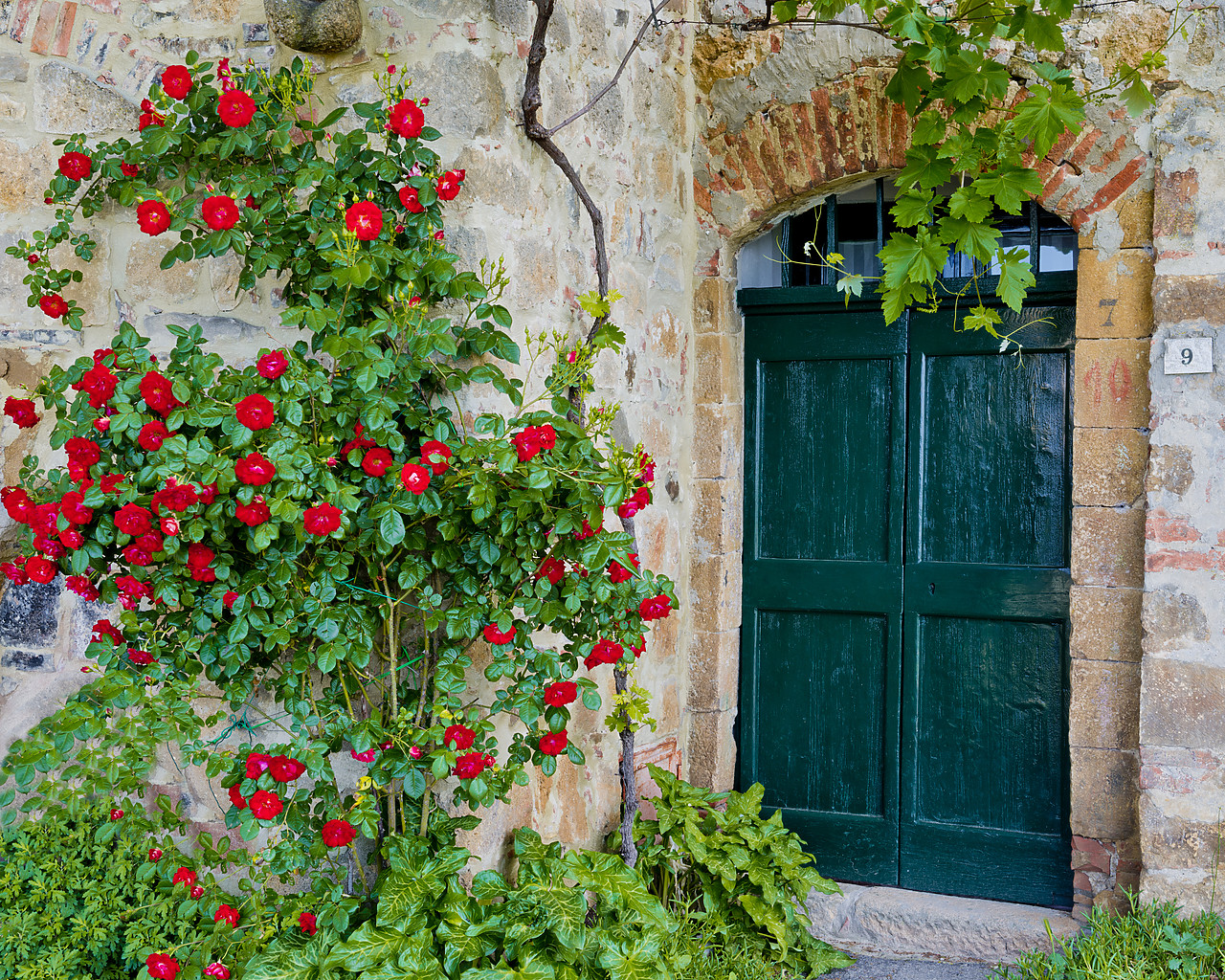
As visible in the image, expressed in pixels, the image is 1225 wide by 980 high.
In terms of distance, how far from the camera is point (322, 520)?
6.45 ft

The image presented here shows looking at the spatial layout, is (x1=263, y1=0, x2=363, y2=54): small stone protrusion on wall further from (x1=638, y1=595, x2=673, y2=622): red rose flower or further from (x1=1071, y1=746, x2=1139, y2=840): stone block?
(x1=1071, y1=746, x2=1139, y2=840): stone block

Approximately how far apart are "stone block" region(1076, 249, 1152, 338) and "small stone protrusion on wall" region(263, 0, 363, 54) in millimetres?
2141

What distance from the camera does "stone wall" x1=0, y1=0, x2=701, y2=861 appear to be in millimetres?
2428

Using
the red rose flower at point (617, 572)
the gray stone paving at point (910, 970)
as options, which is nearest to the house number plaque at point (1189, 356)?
the red rose flower at point (617, 572)

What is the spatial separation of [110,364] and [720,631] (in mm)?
2084

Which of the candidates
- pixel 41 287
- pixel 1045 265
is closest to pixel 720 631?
pixel 1045 265

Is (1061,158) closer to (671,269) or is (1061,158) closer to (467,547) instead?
(671,269)

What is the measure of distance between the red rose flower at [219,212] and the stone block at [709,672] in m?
2.04

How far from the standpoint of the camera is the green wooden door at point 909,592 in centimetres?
320

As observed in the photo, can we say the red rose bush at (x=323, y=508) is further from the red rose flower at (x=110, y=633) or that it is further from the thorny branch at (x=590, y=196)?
the thorny branch at (x=590, y=196)

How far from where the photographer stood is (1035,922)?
3055mm

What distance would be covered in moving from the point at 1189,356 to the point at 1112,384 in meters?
0.21

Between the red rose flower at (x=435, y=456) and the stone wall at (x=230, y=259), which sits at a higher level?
the stone wall at (x=230, y=259)

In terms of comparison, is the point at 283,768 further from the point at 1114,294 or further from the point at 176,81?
the point at 1114,294
